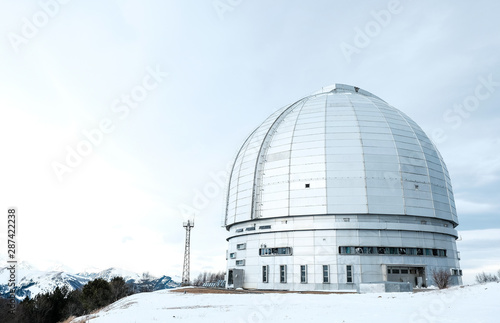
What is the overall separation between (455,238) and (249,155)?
96.3 feet

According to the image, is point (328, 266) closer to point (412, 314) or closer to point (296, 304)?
point (296, 304)

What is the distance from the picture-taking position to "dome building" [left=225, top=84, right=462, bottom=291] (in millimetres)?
39812

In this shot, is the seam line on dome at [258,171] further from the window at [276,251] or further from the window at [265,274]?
the window at [265,274]

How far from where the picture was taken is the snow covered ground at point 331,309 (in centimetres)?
1684

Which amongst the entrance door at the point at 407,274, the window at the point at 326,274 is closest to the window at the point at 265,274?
the window at the point at 326,274

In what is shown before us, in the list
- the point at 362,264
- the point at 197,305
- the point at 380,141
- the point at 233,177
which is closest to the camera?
the point at 197,305

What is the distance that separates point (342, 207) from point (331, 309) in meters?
21.2

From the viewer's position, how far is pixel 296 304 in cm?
2319

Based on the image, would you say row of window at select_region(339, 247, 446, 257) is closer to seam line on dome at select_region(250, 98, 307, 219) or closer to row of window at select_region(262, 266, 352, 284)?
row of window at select_region(262, 266, 352, 284)

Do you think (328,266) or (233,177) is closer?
(328,266)

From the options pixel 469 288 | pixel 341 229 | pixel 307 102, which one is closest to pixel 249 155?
pixel 307 102

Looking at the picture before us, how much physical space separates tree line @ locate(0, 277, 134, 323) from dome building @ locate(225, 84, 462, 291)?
24846 mm

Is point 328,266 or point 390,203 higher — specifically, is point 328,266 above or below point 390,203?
below

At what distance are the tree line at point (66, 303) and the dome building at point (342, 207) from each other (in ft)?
81.5
